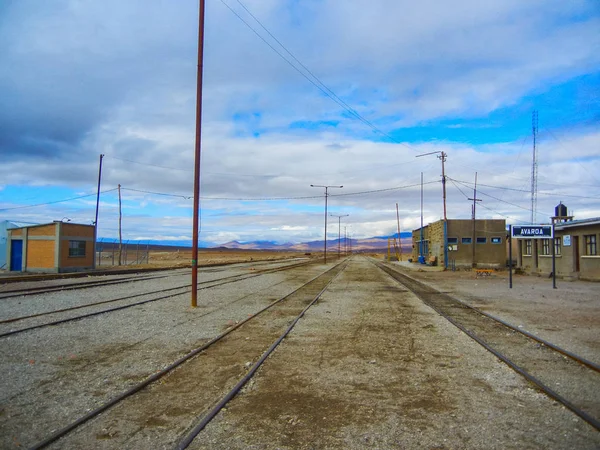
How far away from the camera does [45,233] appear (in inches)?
1430

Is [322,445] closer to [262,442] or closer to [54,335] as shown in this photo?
[262,442]

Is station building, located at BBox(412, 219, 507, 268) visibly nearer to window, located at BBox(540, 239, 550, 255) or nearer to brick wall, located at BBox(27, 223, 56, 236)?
window, located at BBox(540, 239, 550, 255)

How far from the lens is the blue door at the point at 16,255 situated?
3750 cm

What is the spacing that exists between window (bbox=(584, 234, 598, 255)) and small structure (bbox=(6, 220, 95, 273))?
1478 inches

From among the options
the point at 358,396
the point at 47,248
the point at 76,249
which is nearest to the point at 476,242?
the point at 76,249

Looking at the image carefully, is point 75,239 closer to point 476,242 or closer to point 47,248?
point 47,248

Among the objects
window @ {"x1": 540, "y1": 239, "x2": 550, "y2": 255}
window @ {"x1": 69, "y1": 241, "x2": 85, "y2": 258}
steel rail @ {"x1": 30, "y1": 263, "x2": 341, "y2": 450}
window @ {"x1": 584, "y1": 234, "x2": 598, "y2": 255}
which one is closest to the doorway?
window @ {"x1": 584, "y1": 234, "x2": 598, "y2": 255}

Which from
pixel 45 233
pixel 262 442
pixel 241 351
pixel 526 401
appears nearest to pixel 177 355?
pixel 241 351

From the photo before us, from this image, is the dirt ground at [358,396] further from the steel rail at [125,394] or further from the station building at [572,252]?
the station building at [572,252]

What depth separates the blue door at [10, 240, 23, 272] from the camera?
3750 centimetres

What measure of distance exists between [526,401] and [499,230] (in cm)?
4705

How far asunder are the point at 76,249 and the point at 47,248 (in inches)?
97.2

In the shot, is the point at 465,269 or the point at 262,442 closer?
the point at 262,442

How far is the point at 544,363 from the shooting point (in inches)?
304
